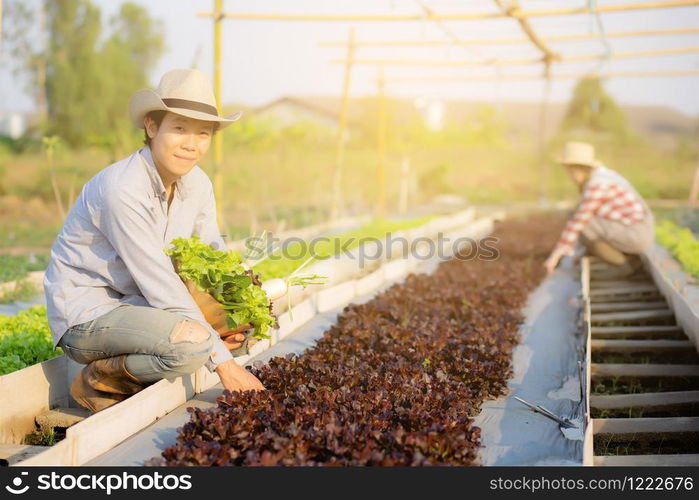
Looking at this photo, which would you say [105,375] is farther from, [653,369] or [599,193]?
[599,193]

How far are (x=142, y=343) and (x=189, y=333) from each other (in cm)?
21

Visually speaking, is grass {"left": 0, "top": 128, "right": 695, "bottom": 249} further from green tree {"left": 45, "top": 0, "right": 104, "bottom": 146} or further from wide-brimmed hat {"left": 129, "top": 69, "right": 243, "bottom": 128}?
wide-brimmed hat {"left": 129, "top": 69, "right": 243, "bottom": 128}

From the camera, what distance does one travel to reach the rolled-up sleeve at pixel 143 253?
3.46 m

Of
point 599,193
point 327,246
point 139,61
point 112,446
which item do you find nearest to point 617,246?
point 599,193

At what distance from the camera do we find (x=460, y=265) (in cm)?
838

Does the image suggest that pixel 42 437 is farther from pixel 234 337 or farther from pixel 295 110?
pixel 295 110

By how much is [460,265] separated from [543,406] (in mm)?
4529

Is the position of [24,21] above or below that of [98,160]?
above

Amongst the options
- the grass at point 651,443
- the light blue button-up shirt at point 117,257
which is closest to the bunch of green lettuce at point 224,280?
the light blue button-up shirt at point 117,257

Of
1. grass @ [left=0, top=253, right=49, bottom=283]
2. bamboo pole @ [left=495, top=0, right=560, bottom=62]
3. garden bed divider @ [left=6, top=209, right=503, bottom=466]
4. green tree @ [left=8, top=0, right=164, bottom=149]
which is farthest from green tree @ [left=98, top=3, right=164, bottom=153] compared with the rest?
garden bed divider @ [left=6, top=209, right=503, bottom=466]

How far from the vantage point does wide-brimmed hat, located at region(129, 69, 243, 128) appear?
11.8 ft

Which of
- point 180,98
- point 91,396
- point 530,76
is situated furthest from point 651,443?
point 530,76

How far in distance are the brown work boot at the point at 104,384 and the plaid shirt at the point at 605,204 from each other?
5.12 m

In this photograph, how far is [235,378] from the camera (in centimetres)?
352
